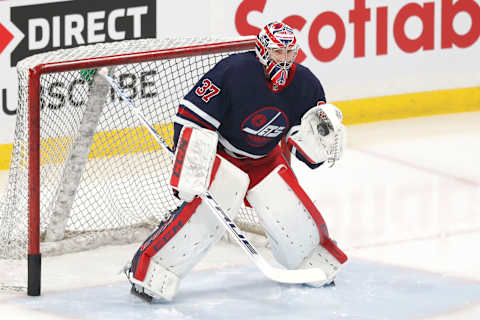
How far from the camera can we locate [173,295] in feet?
16.1

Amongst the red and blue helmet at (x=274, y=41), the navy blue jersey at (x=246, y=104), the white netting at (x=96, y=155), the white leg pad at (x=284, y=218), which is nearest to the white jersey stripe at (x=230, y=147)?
the navy blue jersey at (x=246, y=104)

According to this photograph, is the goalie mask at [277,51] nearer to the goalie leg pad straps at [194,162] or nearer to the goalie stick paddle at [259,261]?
the goalie leg pad straps at [194,162]

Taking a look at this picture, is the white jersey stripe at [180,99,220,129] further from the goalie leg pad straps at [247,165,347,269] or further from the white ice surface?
the white ice surface

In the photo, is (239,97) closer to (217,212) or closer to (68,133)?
(217,212)

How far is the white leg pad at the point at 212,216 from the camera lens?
4.85 m

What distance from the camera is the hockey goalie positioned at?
186 inches

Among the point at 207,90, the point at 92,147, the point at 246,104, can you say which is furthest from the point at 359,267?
the point at 92,147

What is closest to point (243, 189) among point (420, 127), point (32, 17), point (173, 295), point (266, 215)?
point (266, 215)

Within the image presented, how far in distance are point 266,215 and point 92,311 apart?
0.69 meters

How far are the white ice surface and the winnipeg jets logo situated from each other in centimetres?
59

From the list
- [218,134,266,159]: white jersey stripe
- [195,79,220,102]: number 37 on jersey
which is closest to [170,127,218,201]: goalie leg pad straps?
[195,79,220,102]: number 37 on jersey

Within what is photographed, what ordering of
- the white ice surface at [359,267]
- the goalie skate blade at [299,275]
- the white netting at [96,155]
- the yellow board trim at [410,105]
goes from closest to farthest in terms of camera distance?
the goalie skate blade at [299,275] < the white ice surface at [359,267] < the white netting at [96,155] < the yellow board trim at [410,105]

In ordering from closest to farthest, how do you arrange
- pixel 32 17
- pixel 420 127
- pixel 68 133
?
Result: pixel 68 133 < pixel 32 17 < pixel 420 127

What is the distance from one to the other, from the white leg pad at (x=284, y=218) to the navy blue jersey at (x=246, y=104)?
126 mm
